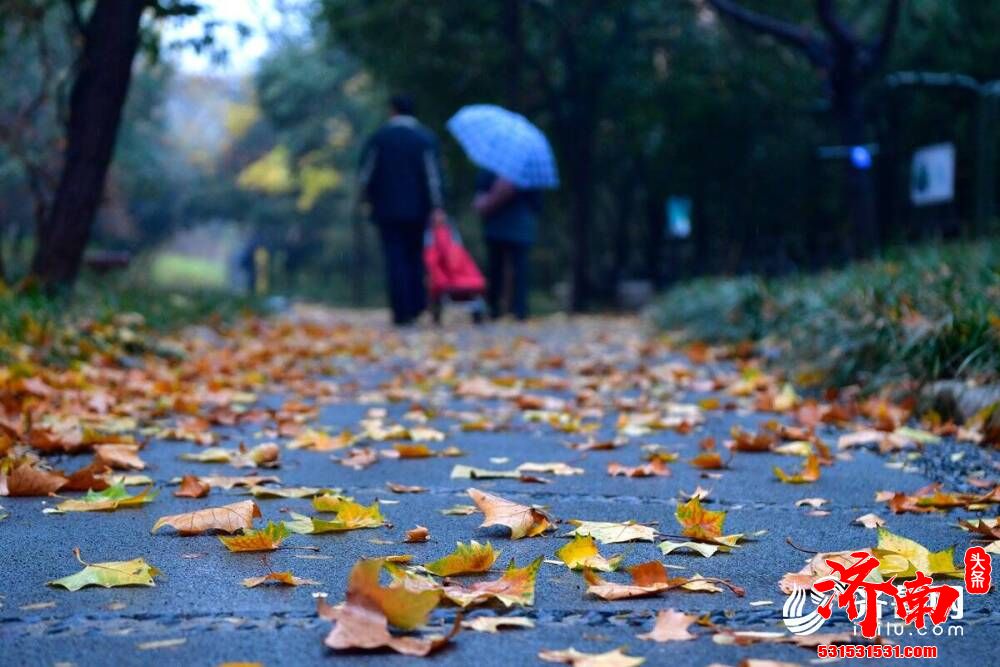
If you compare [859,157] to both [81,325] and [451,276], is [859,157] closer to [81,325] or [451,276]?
[451,276]

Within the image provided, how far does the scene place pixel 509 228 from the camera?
41.3 feet

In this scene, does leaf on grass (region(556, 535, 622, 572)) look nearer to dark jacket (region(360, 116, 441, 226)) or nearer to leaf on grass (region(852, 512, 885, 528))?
leaf on grass (region(852, 512, 885, 528))

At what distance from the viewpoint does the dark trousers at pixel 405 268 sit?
11.8m

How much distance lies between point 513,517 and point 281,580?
2.35ft

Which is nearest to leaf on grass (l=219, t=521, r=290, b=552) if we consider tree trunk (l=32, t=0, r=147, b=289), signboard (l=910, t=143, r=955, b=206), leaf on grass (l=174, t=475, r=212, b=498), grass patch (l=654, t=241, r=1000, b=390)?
leaf on grass (l=174, t=475, r=212, b=498)

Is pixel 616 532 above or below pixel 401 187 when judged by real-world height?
below

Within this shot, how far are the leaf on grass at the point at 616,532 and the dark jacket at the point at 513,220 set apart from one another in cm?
952

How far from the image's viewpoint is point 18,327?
6.59 m

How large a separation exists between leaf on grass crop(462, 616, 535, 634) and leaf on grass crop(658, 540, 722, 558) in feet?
2.19

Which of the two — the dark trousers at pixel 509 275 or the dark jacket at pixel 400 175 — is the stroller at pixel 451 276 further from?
the dark jacket at pixel 400 175

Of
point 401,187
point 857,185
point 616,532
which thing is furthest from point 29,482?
point 857,185

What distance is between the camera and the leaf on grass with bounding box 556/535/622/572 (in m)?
2.79

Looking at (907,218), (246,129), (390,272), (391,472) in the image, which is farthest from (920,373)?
(246,129)

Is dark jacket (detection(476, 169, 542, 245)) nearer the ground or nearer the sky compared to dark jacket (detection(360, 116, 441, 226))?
nearer the ground
